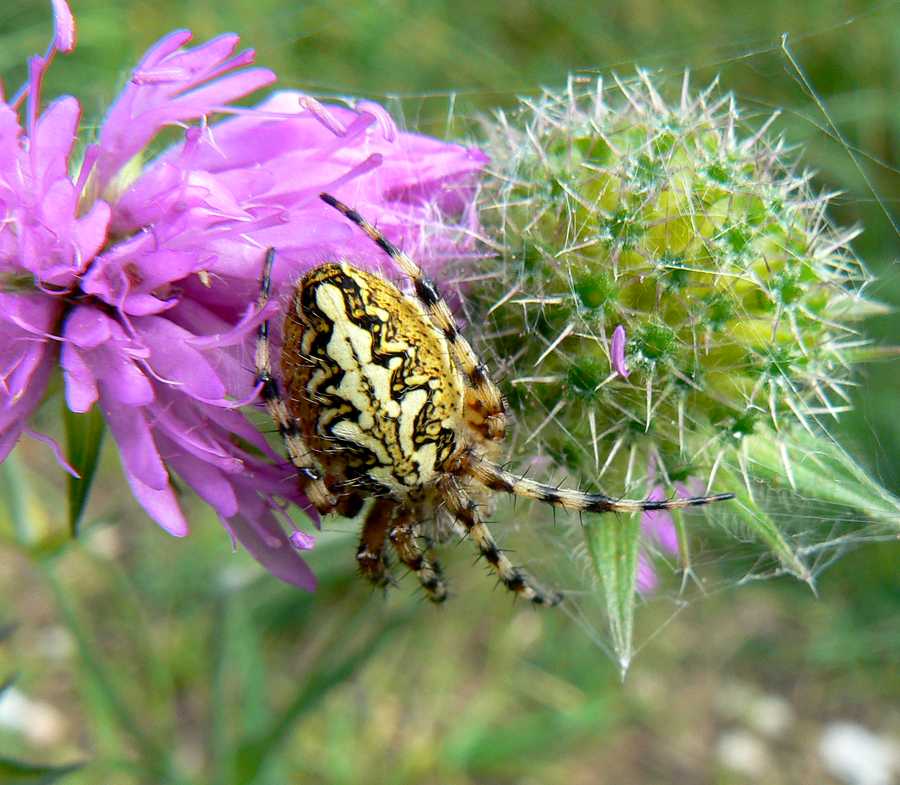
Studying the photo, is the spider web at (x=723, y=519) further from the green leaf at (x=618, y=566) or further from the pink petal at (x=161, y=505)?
the pink petal at (x=161, y=505)

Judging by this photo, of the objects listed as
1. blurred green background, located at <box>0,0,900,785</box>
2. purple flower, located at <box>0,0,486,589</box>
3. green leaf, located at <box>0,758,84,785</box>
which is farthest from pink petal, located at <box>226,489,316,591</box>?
blurred green background, located at <box>0,0,900,785</box>

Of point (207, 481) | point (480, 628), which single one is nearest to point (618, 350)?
point (207, 481)

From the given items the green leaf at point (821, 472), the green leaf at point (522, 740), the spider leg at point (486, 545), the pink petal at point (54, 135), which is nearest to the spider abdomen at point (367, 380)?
the spider leg at point (486, 545)

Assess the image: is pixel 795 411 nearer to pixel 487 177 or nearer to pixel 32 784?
pixel 487 177

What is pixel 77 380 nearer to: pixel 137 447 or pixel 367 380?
pixel 137 447

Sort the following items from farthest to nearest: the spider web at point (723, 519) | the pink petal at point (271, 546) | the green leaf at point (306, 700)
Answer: the green leaf at point (306, 700) < the spider web at point (723, 519) < the pink petal at point (271, 546)

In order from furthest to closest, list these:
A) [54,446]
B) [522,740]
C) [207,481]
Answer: [522,740]
[207,481]
[54,446]

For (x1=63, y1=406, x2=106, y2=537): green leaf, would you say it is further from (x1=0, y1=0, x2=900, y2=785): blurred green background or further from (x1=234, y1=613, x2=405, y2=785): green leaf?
(x1=0, y1=0, x2=900, y2=785): blurred green background
